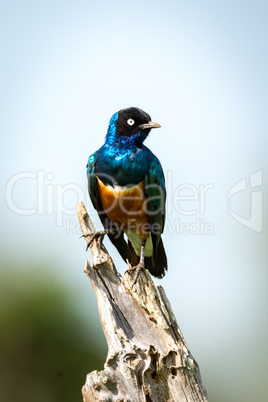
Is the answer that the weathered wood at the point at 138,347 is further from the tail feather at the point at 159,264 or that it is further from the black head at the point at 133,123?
the black head at the point at 133,123

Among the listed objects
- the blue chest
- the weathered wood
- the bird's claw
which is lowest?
the weathered wood

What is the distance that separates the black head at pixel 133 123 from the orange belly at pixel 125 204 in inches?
30.0

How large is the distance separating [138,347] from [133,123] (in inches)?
136

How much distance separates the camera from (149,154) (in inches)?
280

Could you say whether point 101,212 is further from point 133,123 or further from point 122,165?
point 133,123

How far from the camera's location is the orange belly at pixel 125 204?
6.82 metres

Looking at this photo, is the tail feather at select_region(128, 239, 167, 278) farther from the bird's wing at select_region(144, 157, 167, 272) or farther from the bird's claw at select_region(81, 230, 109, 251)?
the bird's claw at select_region(81, 230, 109, 251)

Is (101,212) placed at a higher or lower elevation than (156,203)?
lower

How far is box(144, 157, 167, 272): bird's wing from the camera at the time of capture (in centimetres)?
695

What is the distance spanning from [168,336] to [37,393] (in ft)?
10.5

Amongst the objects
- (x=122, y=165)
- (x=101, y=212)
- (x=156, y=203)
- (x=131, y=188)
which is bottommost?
(x=101, y=212)

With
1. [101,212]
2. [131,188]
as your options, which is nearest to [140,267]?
[131,188]

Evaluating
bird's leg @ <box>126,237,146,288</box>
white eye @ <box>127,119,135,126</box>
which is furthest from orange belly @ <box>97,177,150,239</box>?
white eye @ <box>127,119,135,126</box>

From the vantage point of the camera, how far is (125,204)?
685cm
